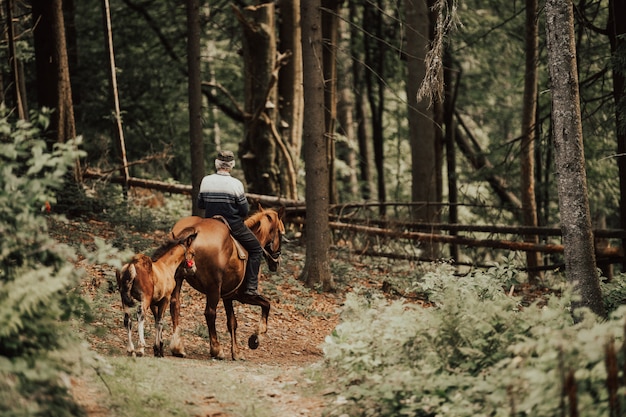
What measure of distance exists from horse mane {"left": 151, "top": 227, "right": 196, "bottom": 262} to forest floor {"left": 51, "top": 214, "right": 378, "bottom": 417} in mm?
950

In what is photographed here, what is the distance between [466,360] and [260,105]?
15.0 meters

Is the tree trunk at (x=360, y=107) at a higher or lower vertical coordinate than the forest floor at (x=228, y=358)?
higher

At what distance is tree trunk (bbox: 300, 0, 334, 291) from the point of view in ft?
52.0

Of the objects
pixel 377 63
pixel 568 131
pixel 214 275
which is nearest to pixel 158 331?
pixel 214 275

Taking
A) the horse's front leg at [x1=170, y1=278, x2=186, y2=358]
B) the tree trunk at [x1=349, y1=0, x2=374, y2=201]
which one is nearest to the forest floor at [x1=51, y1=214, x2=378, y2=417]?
→ the horse's front leg at [x1=170, y1=278, x2=186, y2=358]

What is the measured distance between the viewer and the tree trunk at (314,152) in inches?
624

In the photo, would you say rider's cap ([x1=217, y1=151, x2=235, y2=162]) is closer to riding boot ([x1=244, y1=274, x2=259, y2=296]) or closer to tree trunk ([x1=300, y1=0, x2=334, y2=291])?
riding boot ([x1=244, y1=274, x2=259, y2=296])

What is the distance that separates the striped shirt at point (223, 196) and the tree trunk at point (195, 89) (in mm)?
6786

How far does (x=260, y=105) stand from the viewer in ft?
71.5

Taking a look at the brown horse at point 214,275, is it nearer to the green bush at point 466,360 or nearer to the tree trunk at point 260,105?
the green bush at point 466,360

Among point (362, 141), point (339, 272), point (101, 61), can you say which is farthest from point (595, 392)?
point (362, 141)

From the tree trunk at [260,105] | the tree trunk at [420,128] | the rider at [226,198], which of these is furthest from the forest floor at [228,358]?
the tree trunk at [420,128]

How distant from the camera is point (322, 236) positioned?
16.4 meters

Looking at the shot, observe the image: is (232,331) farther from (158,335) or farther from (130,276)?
(130,276)
